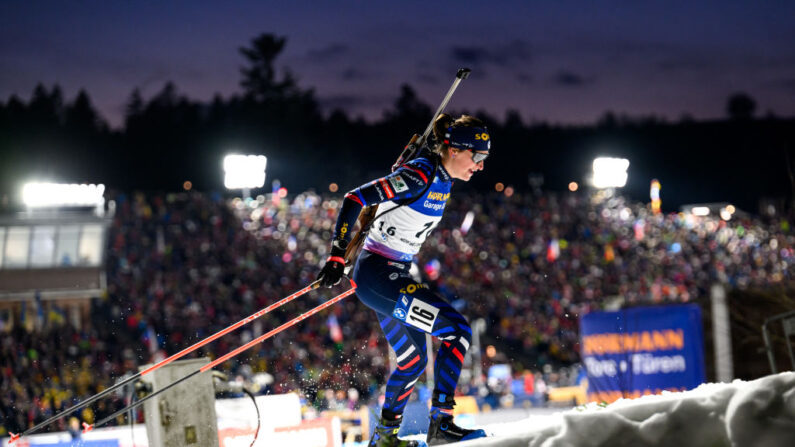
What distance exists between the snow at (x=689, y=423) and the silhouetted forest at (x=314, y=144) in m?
55.5

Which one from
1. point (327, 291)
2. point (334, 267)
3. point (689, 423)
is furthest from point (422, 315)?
point (327, 291)

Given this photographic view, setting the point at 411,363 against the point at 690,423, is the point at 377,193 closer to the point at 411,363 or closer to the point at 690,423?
the point at 411,363

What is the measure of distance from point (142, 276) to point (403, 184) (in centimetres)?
2390

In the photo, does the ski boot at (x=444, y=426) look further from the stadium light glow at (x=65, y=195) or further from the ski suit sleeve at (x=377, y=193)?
the stadium light glow at (x=65, y=195)

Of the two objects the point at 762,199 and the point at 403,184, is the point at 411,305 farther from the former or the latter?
the point at 762,199

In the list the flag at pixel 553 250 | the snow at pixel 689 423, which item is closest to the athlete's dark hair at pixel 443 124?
the snow at pixel 689 423

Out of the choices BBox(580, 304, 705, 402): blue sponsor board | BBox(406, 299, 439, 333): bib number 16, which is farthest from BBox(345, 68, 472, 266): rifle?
BBox(580, 304, 705, 402): blue sponsor board

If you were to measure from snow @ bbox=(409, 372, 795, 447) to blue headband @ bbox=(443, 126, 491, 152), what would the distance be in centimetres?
204

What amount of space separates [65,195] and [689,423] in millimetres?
34192

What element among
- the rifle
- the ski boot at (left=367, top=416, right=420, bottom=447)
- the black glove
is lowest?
the ski boot at (left=367, top=416, right=420, bottom=447)

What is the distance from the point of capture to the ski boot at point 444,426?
4.84 meters

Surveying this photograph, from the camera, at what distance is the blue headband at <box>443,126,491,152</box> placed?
5098 mm

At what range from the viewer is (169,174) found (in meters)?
66.0

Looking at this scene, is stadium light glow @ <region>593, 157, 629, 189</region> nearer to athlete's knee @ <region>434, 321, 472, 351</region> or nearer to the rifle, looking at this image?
the rifle
